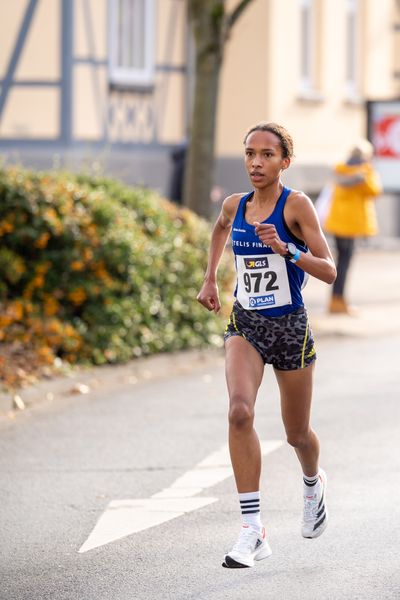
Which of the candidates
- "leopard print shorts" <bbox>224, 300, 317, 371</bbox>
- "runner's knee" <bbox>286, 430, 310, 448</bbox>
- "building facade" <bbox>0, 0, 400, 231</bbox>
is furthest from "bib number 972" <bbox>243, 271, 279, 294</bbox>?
"building facade" <bbox>0, 0, 400, 231</bbox>

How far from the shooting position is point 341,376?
38.9 ft

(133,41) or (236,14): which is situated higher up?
(236,14)

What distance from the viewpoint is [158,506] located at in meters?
7.21

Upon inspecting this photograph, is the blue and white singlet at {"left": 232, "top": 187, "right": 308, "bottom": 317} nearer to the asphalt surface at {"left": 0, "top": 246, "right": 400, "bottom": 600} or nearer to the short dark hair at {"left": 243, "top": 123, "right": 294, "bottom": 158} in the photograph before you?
the short dark hair at {"left": 243, "top": 123, "right": 294, "bottom": 158}

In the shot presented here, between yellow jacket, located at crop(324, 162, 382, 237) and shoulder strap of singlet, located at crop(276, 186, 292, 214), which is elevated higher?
shoulder strap of singlet, located at crop(276, 186, 292, 214)

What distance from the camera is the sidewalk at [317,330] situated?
35.5 feet

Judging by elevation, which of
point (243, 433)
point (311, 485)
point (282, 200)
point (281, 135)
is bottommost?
point (311, 485)

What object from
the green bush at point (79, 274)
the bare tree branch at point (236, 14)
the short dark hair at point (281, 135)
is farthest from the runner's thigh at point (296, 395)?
the bare tree branch at point (236, 14)

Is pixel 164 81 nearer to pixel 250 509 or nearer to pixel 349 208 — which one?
pixel 349 208

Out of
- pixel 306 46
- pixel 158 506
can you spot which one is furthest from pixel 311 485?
pixel 306 46

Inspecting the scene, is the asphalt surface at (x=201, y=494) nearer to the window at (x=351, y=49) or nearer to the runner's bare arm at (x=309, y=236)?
the runner's bare arm at (x=309, y=236)

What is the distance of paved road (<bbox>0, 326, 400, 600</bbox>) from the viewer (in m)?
5.79

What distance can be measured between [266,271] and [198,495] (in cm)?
177

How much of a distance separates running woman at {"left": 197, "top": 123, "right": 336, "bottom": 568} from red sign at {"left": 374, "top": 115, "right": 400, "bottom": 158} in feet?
42.0
